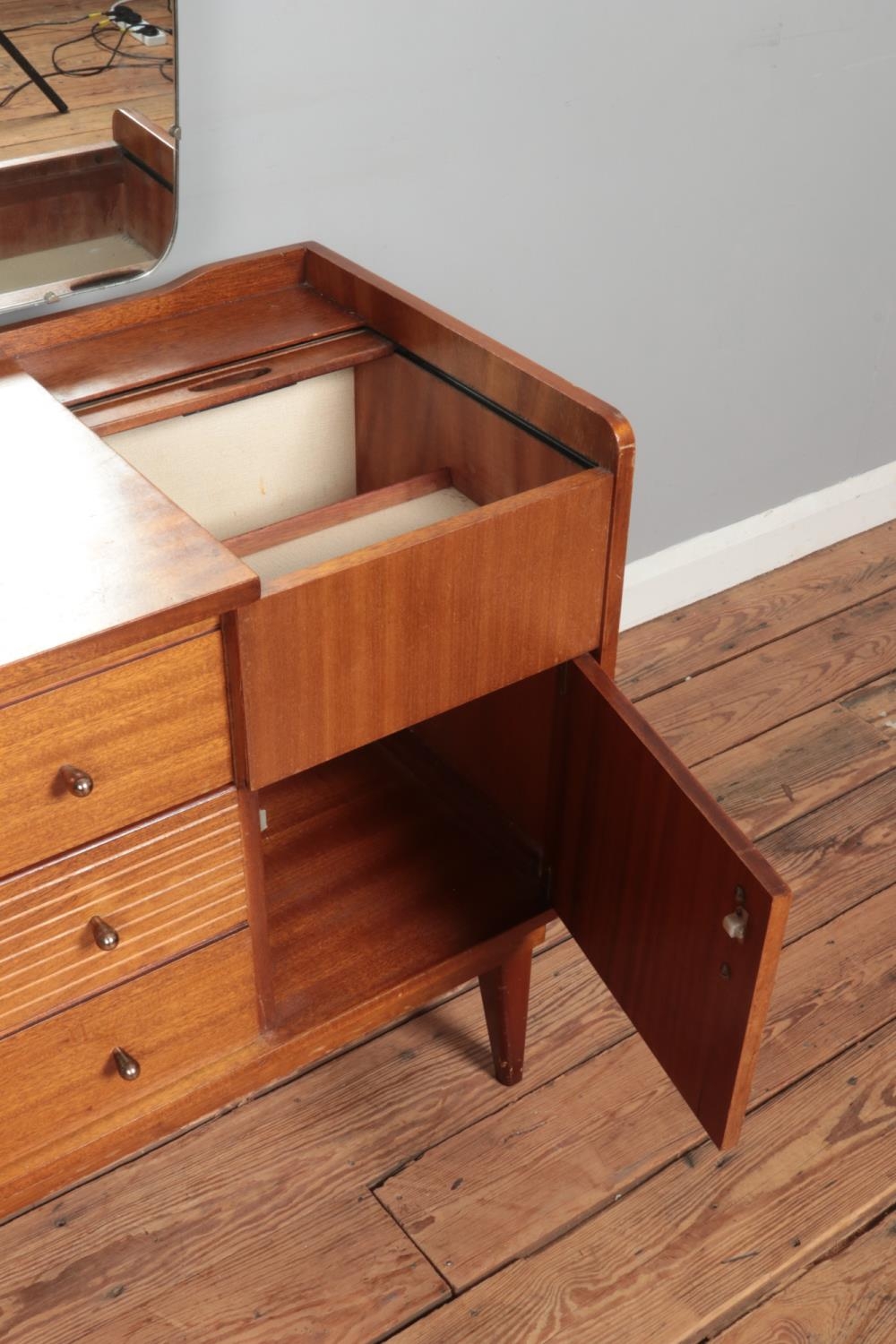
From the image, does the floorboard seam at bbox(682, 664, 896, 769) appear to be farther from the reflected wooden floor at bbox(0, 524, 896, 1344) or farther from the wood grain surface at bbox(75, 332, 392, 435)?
the wood grain surface at bbox(75, 332, 392, 435)

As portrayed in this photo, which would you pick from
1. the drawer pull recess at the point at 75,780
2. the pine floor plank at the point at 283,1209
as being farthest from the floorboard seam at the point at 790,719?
the drawer pull recess at the point at 75,780

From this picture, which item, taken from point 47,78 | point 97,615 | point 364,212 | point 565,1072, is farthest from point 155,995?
point 364,212

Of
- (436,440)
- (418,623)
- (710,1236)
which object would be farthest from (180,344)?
(710,1236)

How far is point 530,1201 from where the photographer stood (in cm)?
157

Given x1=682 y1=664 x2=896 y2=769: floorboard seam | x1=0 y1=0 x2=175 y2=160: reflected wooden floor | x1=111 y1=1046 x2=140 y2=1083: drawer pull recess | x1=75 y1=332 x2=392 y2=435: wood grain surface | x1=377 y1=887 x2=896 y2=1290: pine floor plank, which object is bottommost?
x1=377 y1=887 x2=896 y2=1290: pine floor plank

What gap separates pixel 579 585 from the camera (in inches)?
52.1

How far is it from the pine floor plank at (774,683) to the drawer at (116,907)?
1115 mm

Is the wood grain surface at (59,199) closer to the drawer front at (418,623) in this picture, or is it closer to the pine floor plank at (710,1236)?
the drawer front at (418,623)

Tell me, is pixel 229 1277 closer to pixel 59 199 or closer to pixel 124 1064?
pixel 124 1064

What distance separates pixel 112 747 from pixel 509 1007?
2.29 ft

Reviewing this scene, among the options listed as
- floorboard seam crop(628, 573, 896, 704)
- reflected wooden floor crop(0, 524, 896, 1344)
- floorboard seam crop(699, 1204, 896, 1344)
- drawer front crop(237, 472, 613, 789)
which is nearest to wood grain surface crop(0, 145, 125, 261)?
drawer front crop(237, 472, 613, 789)

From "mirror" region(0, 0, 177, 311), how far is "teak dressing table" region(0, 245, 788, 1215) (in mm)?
61

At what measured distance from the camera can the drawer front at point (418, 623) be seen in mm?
1139

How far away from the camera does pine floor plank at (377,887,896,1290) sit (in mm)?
1543
